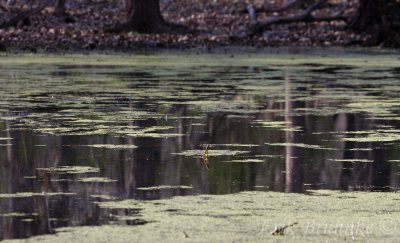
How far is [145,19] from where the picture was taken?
89.4ft

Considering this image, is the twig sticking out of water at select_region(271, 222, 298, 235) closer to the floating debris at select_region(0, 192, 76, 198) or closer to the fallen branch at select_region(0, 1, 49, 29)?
the floating debris at select_region(0, 192, 76, 198)

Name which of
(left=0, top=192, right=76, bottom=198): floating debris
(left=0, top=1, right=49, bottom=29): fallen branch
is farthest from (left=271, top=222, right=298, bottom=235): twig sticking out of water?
(left=0, top=1, right=49, bottom=29): fallen branch

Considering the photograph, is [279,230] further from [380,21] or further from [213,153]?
[380,21]

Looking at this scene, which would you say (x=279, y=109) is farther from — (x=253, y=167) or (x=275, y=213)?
(x=275, y=213)

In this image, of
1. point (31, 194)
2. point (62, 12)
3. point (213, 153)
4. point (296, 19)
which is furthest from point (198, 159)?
point (62, 12)

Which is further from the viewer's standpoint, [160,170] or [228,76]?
[228,76]

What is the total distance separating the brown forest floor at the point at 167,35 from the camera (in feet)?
82.7

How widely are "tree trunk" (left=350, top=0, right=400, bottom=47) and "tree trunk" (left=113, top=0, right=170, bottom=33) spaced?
4.35 meters

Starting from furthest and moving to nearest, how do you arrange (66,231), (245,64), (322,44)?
(322,44) → (245,64) → (66,231)

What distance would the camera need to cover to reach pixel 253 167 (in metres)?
8.37

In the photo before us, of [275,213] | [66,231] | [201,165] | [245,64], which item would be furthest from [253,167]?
[245,64]

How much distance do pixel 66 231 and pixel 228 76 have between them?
11903mm

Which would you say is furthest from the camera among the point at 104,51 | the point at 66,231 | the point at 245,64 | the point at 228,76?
the point at 104,51

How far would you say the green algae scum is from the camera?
20.7 ft
